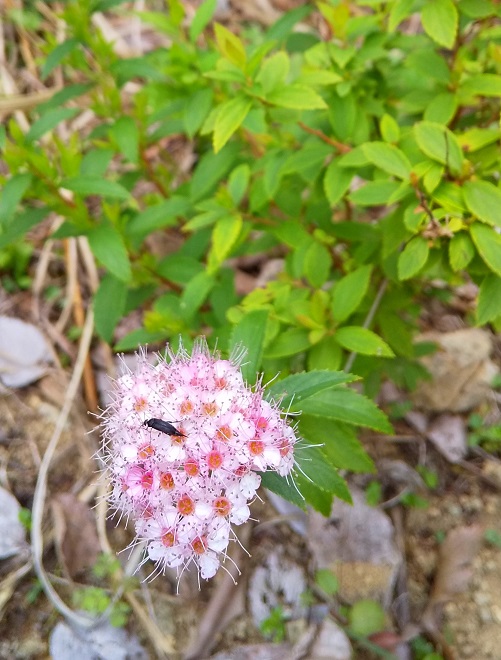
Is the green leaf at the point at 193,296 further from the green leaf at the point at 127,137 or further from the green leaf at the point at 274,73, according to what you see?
the green leaf at the point at 274,73

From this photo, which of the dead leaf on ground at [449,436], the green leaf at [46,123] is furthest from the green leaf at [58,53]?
the dead leaf on ground at [449,436]

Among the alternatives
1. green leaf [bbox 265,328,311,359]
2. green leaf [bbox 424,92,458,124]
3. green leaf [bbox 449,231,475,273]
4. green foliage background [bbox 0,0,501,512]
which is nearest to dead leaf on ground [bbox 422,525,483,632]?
green foliage background [bbox 0,0,501,512]

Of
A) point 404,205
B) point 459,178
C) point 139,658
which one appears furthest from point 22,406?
point 459,178

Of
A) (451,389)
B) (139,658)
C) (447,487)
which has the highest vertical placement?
(451,389)

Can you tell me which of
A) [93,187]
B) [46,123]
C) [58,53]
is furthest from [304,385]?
[58,53]

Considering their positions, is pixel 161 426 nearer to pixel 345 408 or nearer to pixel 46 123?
pixel 345 408

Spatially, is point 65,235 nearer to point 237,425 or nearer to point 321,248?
point 321,248
